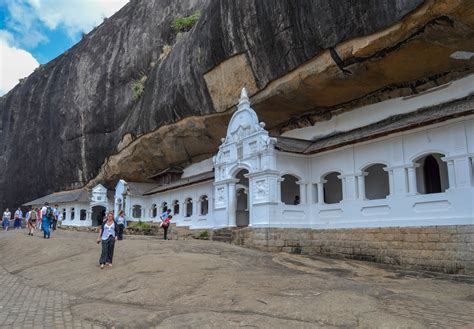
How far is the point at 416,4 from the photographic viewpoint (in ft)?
40.7

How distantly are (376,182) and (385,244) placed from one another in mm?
3922

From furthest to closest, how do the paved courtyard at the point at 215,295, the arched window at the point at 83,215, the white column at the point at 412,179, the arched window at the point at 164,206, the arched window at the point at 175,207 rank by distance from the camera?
the arched window at the point at 83,215, the arched window at the point at 164,206, the arched window at the point at 175,207, the white column at the point at 412,179, the paved courtyard at the point at 215,295

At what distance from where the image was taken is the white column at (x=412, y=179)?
13869mm

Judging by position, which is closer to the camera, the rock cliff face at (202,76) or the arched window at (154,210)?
the rock cliff face at (202,76)

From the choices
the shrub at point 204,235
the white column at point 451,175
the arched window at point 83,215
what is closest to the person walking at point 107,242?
the shrub at point 204,235

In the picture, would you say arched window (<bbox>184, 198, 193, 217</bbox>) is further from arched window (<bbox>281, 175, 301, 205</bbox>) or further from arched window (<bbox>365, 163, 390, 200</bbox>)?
arched window (<bbox>365, 163, 390, 200</bbox>)

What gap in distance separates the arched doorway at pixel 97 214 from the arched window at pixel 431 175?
2844 centimetres

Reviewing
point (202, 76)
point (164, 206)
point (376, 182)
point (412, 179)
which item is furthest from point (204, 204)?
point (412, 179)

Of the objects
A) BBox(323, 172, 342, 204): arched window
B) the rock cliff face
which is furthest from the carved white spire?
BBox(323, 172, 342, 204): arched window

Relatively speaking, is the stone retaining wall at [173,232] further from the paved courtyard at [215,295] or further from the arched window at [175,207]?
the paved courtyard at [215,295]

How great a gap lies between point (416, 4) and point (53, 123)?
34503mm

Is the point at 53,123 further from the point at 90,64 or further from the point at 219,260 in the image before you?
the point at 219,260

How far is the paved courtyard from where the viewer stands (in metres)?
6.05

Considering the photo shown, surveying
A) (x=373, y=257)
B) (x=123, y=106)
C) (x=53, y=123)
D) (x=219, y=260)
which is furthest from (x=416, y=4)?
(x=53, y=123)
